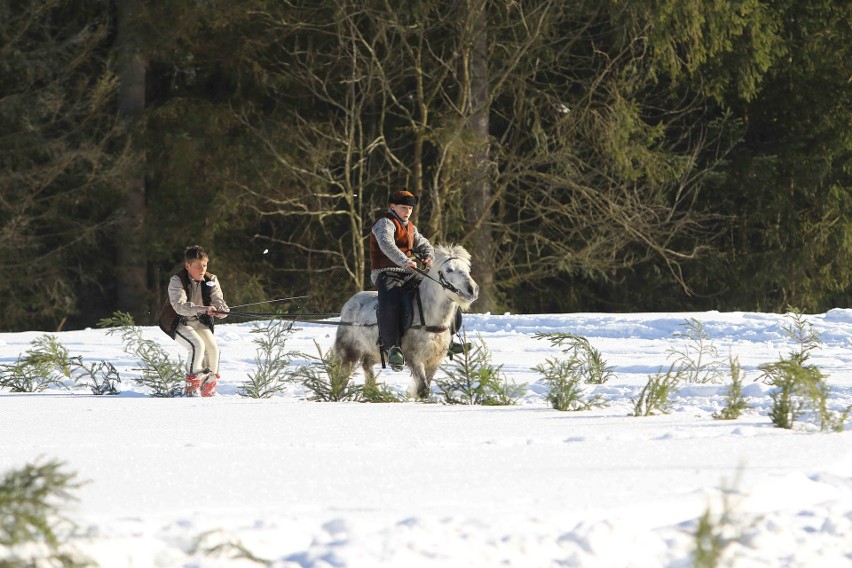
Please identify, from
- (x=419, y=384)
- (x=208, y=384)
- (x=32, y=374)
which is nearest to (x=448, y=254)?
(x=419, y=384)

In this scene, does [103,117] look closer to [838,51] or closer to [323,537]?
[838,51]

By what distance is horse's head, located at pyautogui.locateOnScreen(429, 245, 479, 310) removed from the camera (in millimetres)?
11555

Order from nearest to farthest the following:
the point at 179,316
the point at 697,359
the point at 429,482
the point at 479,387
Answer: the point at 429,482
the point at 479,387
the point at 179,316
the point at 697,359

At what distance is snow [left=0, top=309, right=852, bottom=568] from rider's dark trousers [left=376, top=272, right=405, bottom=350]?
175cm

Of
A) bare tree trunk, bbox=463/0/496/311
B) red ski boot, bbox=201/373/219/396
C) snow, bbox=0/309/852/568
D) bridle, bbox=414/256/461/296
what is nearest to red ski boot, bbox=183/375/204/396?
red ski boot, bbox=201/373/219/396

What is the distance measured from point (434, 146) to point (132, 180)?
631cm

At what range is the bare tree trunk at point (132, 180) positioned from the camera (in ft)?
89.5

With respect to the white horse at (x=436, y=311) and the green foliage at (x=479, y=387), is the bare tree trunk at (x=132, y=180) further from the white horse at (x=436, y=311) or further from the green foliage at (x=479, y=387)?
the green foliage at (x=479, y=387)

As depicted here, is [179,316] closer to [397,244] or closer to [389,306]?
[389,306]

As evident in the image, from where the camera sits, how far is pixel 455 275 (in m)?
11.6

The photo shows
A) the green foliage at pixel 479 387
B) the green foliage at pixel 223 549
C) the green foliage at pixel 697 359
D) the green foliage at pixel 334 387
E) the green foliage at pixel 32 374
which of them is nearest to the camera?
the green foliage at pixel 223 549

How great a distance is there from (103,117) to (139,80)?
52.2 inches

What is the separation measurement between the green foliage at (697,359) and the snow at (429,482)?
141 cm

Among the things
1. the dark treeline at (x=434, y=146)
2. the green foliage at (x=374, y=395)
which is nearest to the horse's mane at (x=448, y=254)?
the green foliage at (x=374, y=395)
